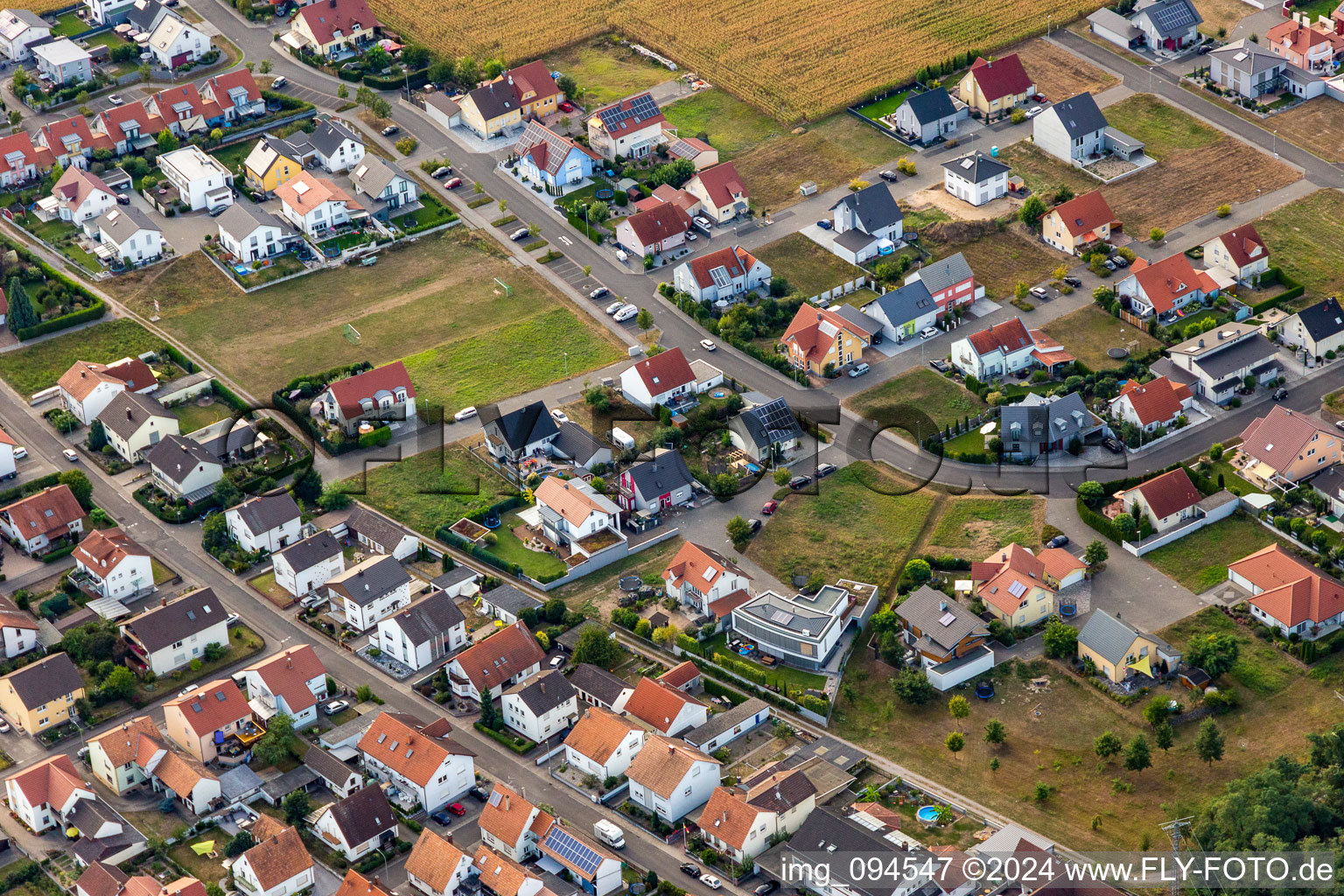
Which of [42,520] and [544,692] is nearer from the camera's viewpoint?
[544,692]

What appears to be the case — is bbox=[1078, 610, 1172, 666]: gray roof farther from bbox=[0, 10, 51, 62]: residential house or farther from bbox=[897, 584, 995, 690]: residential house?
bbox=[0, 10, 51, 62]: residential house

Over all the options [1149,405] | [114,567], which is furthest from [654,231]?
[114,567]

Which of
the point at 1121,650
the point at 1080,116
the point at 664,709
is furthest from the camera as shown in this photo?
the point at 1080,116

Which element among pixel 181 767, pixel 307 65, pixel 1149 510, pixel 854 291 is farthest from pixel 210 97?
pixel 1149 510

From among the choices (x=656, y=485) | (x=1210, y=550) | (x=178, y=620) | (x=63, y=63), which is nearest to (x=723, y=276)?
(x=656, y=485)

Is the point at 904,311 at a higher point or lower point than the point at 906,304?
lower

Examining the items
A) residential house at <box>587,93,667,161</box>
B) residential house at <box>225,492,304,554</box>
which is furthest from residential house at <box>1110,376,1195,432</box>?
residential house at <box>225,492,304,554</box>

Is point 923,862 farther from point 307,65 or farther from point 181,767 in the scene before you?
point 307,65

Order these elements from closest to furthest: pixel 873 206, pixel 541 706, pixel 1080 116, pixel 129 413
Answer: pixel 541 706, pixel 129 413, pixel 873 206, pixel 1080 116

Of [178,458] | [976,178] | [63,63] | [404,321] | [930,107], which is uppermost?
[63,63]

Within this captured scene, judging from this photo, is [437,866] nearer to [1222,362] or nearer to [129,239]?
[1222,362]
